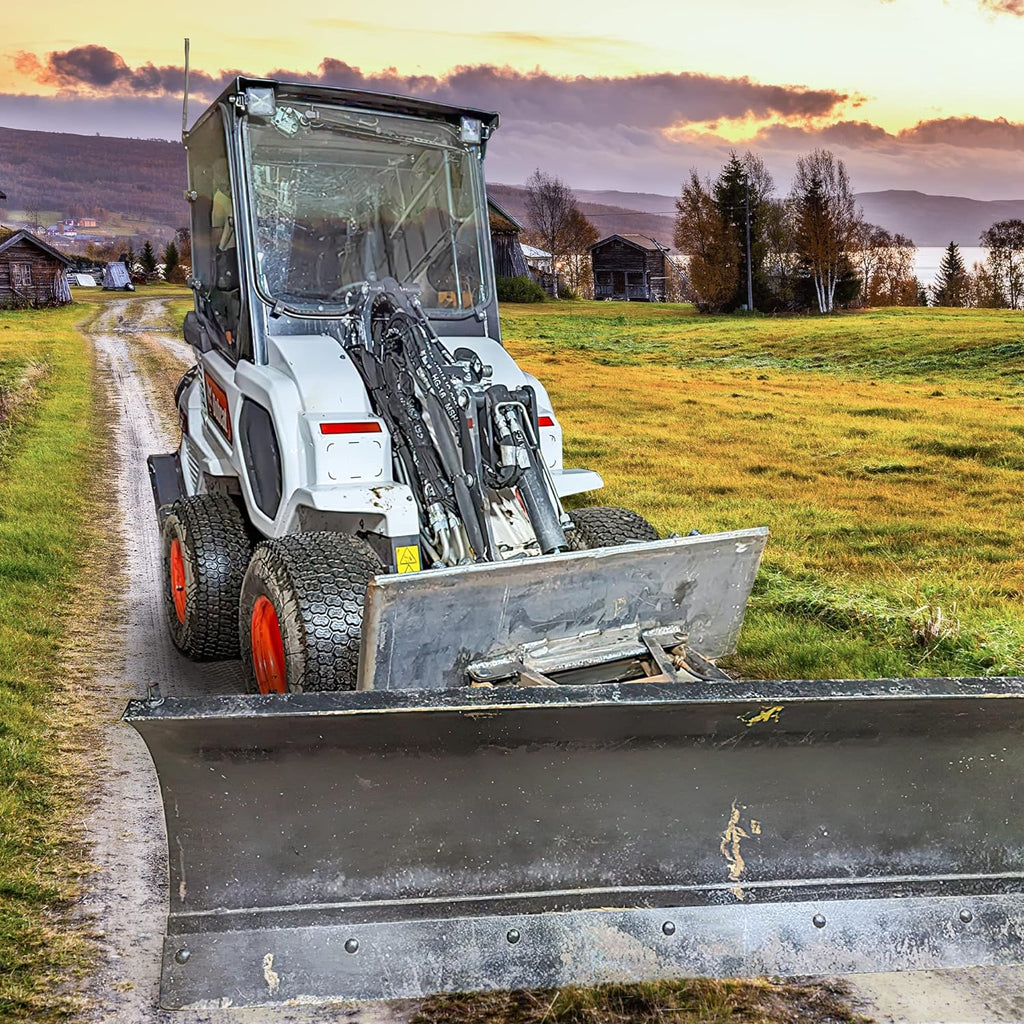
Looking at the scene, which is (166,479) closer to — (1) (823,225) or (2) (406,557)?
(2) (406,557)

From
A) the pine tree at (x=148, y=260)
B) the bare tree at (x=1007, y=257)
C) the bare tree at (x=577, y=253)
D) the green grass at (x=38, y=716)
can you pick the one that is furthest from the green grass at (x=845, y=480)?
the pine tree at (x=148, y=260)

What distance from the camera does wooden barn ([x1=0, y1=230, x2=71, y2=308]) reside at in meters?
48.7

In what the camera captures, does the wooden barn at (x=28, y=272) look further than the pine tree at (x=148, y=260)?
No

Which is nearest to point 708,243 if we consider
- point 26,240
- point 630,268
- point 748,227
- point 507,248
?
point 748,227

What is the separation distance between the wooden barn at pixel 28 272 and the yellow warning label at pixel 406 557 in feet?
161

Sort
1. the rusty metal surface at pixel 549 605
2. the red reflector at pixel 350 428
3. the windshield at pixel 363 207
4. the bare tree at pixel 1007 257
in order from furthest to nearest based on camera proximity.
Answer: the bare tree at pixel 1007 257
the windshield at pixel 363 207
the red reflector at pixel 350 428
the rusty metal surface at pixel 549 605

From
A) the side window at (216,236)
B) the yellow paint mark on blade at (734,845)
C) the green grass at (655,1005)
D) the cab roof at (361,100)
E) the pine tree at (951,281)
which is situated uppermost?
the pine tree at (951,281)

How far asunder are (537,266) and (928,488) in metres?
61.2

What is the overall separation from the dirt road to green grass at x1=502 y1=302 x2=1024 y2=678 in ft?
7.58

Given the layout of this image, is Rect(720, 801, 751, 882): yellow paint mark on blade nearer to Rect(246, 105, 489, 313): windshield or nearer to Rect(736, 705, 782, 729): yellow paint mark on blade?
Rect(736, 705, 782, 729): yellow paint mark on blade

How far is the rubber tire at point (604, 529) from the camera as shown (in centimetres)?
501

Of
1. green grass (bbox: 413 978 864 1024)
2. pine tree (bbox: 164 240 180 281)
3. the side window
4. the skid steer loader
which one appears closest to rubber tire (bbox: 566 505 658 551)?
the skid steer loader

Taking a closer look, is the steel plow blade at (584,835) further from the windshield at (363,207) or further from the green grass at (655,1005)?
the windshield at (363,207)

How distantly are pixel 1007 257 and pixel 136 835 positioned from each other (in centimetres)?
6904
